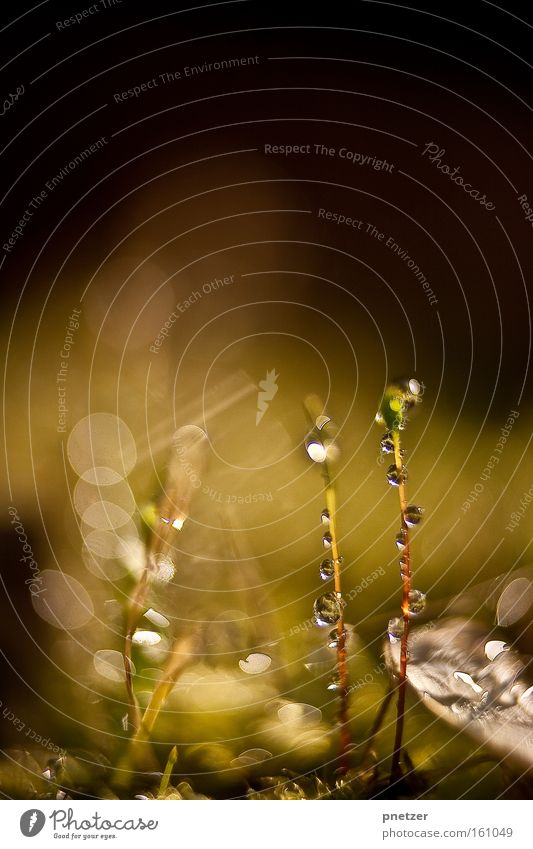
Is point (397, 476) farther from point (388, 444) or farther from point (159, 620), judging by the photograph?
point (159, 620)

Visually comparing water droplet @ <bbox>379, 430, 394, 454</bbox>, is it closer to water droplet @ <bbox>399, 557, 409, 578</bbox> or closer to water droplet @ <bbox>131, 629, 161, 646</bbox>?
water droplet @ <bbox>399, 557, 409, 578</bbox>

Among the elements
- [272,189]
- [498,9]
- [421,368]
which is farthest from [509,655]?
[498,9]

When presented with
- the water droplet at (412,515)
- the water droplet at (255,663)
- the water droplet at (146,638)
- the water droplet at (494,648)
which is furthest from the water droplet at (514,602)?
the water droplet at (146,638)

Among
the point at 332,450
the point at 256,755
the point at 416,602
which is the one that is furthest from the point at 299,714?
the point at 332,450

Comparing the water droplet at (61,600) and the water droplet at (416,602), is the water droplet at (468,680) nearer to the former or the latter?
the water droplet at (416,602)
